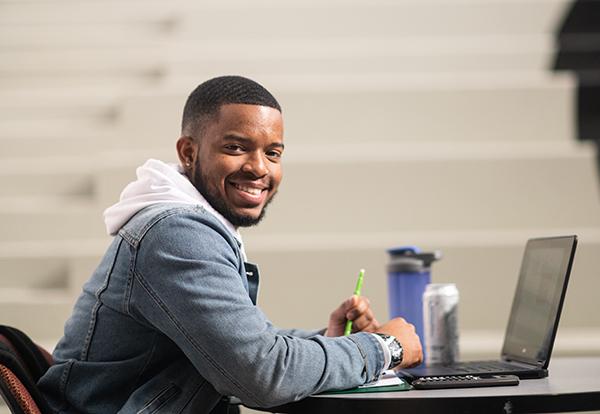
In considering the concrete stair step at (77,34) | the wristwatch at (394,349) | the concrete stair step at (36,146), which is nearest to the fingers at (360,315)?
the wristwatch at (394,349)

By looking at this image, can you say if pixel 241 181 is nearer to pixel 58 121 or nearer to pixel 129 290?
pixel 129 290

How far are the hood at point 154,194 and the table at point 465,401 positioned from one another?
357 mm

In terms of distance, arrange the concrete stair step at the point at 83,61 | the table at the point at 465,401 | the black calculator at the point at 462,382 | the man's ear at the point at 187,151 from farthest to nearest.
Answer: the concrete stair step at the point at 83,61 < the man's ear at the point at 187,151 < the black calculator at the point at 462,382 < the table at the point at 465,401

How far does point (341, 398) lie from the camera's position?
1353 millimetres

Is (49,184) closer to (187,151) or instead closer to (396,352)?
(187,151)

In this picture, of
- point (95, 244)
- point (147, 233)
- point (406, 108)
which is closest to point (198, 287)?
point (147, 233)

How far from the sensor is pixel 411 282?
1.95 metres

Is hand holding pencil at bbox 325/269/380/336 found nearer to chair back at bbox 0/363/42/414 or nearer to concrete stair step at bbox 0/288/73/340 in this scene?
chair back at bbox 0/363/42/414

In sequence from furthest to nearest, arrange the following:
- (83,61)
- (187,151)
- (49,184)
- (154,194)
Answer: (83,61), (49,184), (187,151), (154,194)

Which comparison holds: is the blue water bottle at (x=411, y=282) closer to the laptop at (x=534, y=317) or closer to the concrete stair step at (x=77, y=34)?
the laptop at (x=534, y=317)

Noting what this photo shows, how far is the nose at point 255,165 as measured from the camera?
1.60 metres

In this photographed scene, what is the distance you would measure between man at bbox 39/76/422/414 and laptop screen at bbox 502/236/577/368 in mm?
297

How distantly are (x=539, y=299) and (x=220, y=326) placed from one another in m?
0.76

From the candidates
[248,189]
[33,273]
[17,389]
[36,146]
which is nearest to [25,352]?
[17,389]
